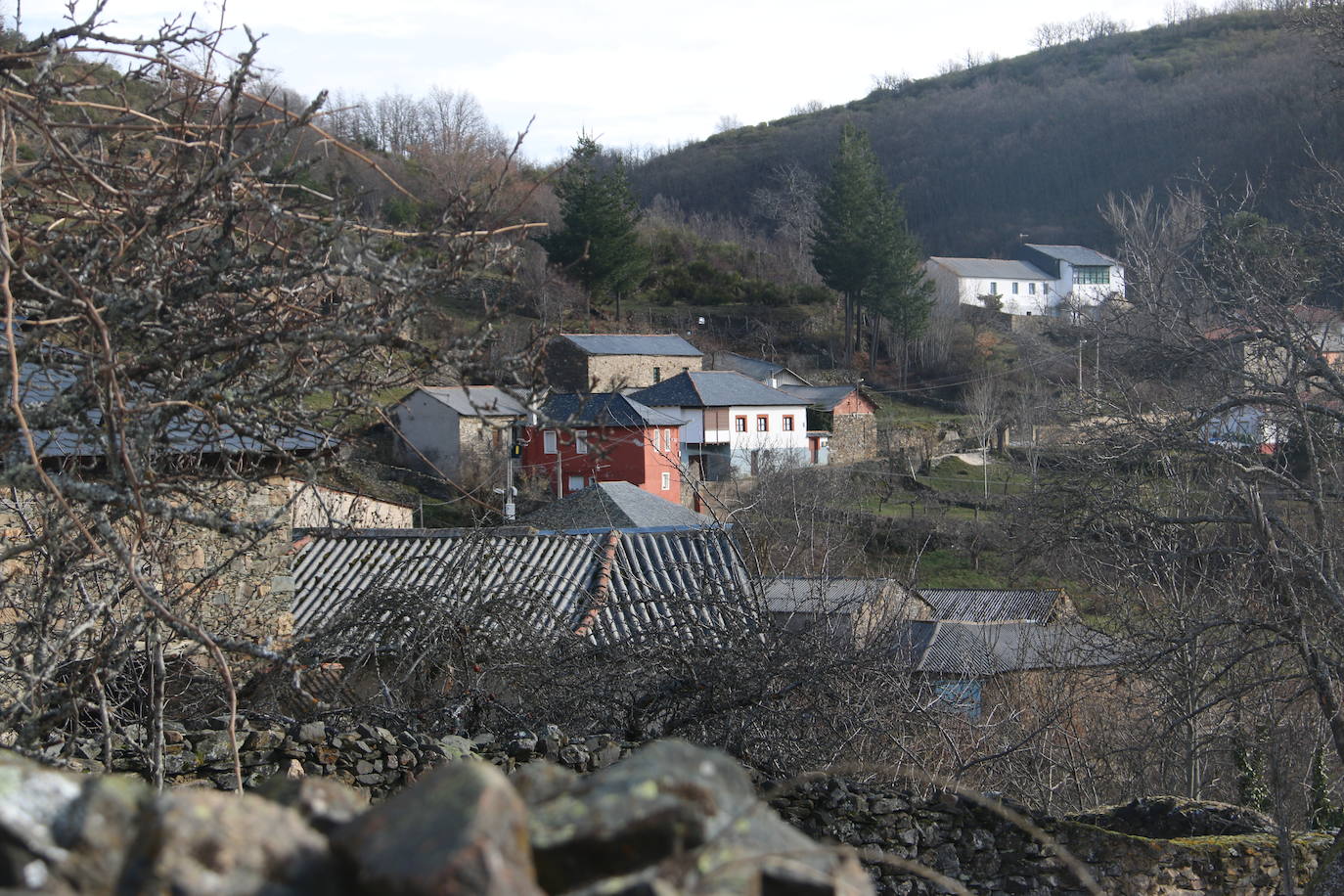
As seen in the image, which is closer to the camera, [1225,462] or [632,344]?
[1225,462]

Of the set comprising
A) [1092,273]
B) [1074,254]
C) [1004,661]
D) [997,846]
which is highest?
[1074,254]

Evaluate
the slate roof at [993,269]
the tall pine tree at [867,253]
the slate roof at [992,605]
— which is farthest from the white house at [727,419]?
the slate roof at [993,269]

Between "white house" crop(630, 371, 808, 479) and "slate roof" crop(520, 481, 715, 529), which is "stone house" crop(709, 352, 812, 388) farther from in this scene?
"slate roof" crop(520, 481, 715, 529)

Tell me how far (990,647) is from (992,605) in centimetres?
695

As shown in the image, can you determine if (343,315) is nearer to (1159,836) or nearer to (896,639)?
(1159,836)

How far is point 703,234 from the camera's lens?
2734 inches

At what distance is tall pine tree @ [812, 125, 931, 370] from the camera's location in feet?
175

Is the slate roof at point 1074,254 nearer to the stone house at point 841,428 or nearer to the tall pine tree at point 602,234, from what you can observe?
the stone house at point 841,428

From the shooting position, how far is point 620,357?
43312 millimetres

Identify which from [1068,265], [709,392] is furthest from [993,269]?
[709,392]

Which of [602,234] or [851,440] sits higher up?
[602,234]

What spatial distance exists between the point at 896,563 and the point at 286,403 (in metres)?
25.4

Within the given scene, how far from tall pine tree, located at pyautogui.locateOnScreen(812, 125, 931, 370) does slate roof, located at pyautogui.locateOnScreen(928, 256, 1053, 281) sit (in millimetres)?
5997

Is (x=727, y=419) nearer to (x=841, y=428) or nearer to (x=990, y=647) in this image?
(x=841, y=428)
